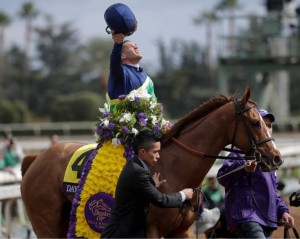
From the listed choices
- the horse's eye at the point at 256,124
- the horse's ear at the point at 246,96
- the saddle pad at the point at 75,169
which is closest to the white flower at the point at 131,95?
the saddle pad at the point at 75,169

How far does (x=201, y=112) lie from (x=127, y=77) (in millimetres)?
817

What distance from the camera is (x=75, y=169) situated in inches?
314

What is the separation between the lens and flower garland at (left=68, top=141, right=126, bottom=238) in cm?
748

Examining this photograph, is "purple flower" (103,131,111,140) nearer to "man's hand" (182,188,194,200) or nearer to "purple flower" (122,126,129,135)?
"purple flower" (122,126,129,135)

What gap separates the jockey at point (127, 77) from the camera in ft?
25.1

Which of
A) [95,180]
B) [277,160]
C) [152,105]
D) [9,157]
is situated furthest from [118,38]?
[9,157]

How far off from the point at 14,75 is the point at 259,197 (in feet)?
254

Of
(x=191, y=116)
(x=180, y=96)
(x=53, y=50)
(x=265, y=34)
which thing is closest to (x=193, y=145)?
(x=191, y=116)

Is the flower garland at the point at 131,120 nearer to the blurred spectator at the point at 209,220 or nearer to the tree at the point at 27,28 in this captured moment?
the blurred spectator at the point at 209,220

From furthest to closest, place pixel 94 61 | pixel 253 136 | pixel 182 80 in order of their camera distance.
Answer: pixel 94 61
pixel 182 80
pixel 253 136

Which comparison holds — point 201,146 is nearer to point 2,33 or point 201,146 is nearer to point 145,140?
point 145,140

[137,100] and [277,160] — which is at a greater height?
[137,100]

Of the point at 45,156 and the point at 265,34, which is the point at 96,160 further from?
the point at 265,34

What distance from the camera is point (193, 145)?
7.28 meters
